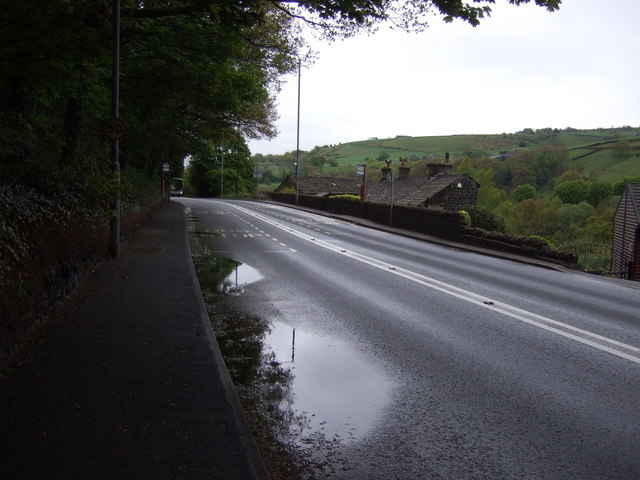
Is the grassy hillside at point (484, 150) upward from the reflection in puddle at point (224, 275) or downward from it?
upward

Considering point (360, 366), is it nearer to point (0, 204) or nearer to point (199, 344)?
point (199, 344)

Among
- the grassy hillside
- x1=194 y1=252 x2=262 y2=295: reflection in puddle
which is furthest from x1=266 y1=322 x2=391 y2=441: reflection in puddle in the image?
the grassy hillside

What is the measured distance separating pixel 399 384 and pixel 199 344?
227 cm

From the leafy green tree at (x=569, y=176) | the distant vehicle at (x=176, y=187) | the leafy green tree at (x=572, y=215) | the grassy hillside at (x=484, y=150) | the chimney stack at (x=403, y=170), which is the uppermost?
the grassy hillside at (x=484, y=150)

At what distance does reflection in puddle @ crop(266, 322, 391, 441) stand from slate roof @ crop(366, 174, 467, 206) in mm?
39027

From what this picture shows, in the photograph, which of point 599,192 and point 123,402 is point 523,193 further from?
point 123,402

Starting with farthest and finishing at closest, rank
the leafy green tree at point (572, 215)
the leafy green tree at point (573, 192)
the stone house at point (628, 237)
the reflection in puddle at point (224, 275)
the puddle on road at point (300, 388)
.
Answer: the leafy green tree at point (573, 192)
the leafy green tree at point (572, 215)
the stone house at point (628, 237)
the reflection in puddle at point (224, 275)
the puddle on road at point (300, 388)

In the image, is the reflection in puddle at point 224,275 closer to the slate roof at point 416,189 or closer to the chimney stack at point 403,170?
the slate roof at point 416,189

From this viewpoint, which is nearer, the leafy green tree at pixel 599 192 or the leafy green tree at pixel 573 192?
the leafy green tree at pixel 599 192

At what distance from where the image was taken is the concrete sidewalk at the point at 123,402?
3.49 metres

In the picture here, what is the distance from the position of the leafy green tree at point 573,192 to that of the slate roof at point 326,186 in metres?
40.8

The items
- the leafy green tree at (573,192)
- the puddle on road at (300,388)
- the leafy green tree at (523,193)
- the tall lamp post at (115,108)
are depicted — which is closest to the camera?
the puddle on road at (300,388)

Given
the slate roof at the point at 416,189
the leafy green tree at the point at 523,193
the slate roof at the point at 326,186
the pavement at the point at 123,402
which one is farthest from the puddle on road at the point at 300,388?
the leafy green tree at the point at 523,193

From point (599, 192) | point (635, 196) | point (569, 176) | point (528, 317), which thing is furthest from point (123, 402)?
point (569, 176)
